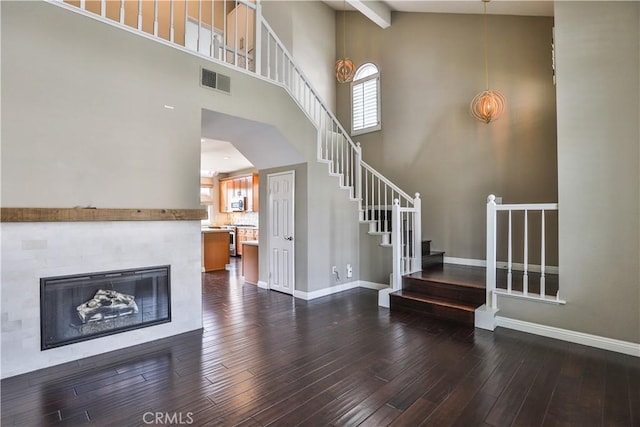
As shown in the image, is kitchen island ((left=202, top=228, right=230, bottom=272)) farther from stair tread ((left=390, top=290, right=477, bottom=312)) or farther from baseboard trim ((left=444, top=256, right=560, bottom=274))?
baseboard trim ((left=444, top=256, right=560, bottom=274))

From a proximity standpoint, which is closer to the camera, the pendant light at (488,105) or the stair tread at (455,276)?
the stair tread at (455,276)

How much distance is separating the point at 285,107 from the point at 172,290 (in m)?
2.80

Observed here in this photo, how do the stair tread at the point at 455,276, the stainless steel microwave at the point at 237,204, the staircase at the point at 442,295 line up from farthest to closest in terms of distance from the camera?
the stainless steel microwave at the point at 237,204, the stair tread at the point at 455,276, the staircase at the point at 442,295

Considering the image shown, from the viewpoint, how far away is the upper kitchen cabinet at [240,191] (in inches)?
404

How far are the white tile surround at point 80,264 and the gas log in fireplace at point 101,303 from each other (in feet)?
0.18

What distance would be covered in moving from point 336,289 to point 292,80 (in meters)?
3.52

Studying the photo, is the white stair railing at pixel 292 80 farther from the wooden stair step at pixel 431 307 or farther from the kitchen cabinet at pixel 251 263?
the kitchen cabinet at pixel 251 263

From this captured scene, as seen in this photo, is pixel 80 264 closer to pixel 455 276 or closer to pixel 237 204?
pixel 455 276

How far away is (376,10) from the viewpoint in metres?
6.20

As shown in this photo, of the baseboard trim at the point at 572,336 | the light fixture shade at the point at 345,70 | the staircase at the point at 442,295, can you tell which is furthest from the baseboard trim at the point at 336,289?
the light fixture shade at the point at 345,70

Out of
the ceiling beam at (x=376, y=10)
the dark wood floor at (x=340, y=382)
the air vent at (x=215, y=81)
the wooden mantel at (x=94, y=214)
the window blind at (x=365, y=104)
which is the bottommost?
the dark wood floor at (x=340, y=382)

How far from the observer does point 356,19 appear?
292 inches

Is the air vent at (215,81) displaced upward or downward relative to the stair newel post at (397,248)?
upward

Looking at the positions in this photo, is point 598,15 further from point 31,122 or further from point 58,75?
point 31,122
